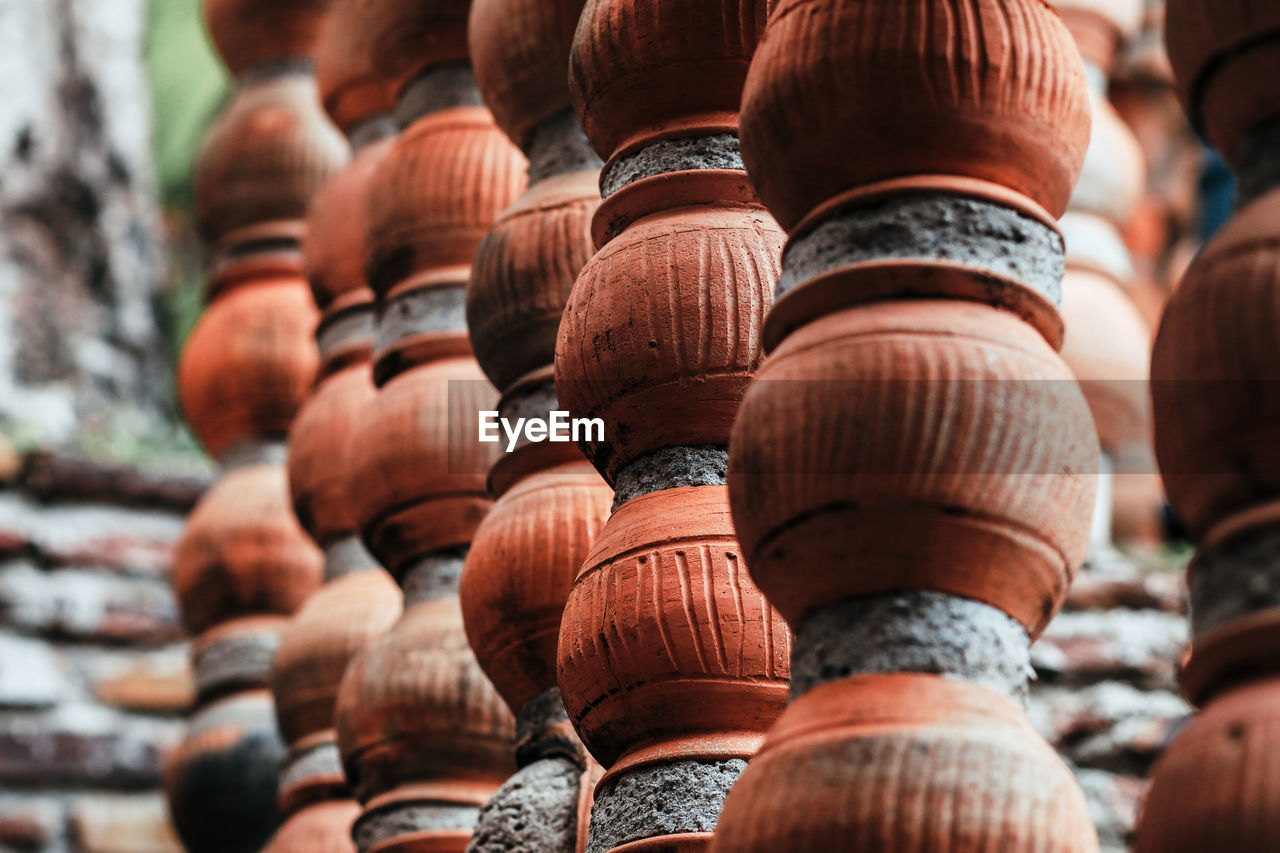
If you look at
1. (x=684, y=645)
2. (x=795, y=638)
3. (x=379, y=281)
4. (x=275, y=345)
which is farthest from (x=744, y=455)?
(x=275, y=345)

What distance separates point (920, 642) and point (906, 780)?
4.6 inches

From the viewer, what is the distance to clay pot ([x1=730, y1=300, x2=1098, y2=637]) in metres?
1.17

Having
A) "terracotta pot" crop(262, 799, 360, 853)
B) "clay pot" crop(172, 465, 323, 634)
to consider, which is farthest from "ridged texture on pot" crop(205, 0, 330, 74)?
"terracotta pot" crop(262, 799, 360, 853)

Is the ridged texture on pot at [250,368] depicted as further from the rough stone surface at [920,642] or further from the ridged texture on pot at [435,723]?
the rough stone surface at [920,642]

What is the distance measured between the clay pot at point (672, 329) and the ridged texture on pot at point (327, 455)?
111 centimetres

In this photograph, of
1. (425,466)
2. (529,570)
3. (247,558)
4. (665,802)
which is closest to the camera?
(665,802)

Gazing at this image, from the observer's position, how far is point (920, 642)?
3.85 feet

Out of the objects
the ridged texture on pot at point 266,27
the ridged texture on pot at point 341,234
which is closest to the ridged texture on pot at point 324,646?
the ridged texture on pot at point 341,234

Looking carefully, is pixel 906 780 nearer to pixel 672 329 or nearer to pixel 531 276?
pixel 672 329

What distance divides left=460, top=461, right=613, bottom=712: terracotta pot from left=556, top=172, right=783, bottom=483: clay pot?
0.21 meters

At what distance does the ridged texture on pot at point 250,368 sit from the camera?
3.28m

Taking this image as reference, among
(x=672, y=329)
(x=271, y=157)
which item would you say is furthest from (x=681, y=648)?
(x=271, y=157)

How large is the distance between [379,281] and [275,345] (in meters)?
0.91

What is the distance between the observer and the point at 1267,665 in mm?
A: 1026
